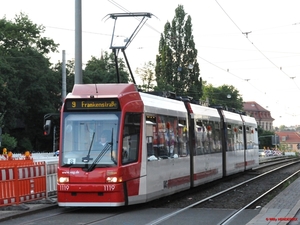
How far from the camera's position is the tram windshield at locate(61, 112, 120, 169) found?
45.0 ft

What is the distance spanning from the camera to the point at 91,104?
14172 mm

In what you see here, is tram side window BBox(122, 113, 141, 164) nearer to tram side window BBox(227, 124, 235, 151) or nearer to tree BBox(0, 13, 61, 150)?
tram side window BBox(227, 124, 235, 151)

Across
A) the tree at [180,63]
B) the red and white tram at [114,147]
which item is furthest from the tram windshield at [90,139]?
the tree at [180,63]

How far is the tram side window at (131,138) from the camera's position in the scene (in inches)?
547

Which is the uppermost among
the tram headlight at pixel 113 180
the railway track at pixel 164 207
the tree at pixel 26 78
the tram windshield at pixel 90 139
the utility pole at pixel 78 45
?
the tree at pixel 26 78

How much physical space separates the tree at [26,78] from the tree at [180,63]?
45.1 feet

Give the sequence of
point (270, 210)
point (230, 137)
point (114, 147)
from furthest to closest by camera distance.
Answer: point (230, 137), point (114, 147), point (270, 210)

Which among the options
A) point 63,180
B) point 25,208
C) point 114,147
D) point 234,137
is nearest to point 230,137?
point 234,137

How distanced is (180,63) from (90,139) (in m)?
62.2

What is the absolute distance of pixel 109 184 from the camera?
13508 millimetres

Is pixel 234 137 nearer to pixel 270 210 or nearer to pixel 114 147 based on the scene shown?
pixel 270 210

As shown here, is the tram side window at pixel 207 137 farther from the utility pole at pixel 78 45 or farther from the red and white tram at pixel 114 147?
the utility pole at pixel 78 45

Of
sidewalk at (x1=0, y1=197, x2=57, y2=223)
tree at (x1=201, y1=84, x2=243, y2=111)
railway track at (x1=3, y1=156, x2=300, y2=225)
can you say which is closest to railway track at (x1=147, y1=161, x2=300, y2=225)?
railway track at (x1=3, y1=156, x2=300, y2=225)

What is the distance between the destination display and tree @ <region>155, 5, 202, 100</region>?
59.9 metres
